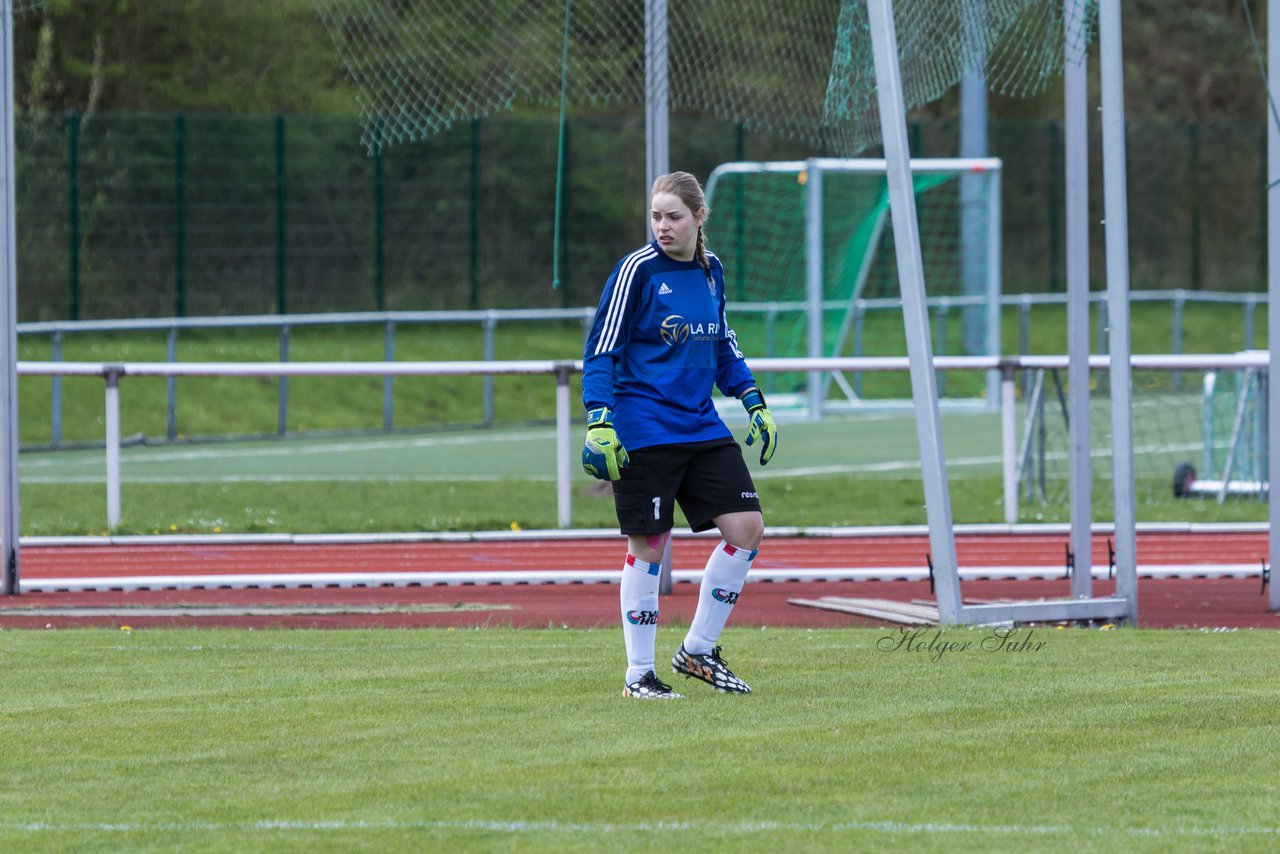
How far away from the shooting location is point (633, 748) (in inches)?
238

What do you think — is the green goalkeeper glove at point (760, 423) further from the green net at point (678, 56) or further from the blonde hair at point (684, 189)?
the green net at point (678, 56)

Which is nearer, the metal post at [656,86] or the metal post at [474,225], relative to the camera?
the metal post at [656,86]

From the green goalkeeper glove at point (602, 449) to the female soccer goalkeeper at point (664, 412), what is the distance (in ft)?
0.05

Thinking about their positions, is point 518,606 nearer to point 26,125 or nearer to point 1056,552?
point 1056,552

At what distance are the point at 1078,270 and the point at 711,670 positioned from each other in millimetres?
3439

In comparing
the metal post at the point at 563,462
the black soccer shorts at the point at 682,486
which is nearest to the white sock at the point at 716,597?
the black soccer shorts at the point at 682,486

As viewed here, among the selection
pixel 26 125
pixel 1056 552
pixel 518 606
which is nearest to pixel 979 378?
pixel 26 125

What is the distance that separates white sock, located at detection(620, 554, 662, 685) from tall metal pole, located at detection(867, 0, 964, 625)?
6.50 feet

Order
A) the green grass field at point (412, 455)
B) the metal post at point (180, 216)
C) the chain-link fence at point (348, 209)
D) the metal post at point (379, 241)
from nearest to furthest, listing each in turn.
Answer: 1. the green grass field at point (412, 455)
2. the chain-link fence at point (348, 209)
3. the metal post at point (180, 216)
4. the metal post at point (379, 241)

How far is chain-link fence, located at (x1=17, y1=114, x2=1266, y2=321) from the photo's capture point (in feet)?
88.1

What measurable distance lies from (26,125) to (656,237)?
21.5 metres

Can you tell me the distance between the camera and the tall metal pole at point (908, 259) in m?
8.80

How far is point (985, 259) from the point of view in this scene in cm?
2992

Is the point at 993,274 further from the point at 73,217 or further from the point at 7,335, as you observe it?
the point at 7,335
